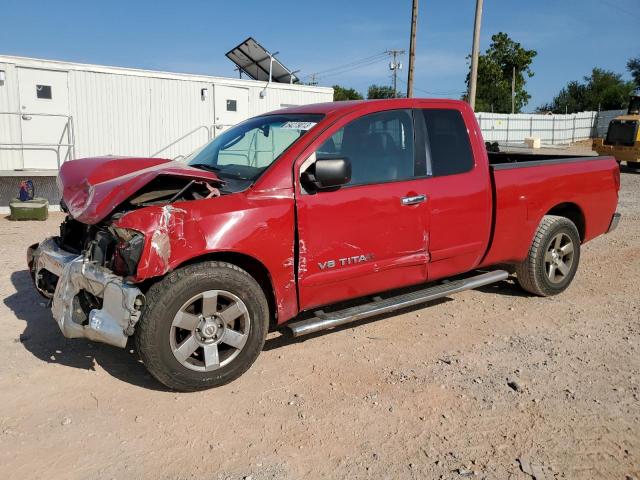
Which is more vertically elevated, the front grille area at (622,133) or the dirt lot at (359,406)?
the front grille area at (622,133)

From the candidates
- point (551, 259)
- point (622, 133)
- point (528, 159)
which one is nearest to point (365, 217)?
point (551, 259)

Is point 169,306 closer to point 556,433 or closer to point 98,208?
point 98,208

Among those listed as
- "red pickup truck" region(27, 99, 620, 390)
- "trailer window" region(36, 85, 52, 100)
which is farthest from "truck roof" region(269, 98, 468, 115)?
"trailer window" region(36, 85, 52, 100)

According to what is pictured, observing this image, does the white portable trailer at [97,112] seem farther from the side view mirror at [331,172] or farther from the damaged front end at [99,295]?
the side view mirror at [331,172]

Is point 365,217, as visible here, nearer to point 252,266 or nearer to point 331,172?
point 331,172

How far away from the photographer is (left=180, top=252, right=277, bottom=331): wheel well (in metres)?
3.55

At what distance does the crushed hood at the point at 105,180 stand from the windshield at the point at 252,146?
32 centimetres

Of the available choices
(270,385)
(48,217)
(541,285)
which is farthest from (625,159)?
(270,385)

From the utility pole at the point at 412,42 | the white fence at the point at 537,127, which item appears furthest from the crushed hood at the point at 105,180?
the white fence at the point at 537,127

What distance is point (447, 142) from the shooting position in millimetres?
4613

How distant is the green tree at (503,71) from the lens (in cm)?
4997

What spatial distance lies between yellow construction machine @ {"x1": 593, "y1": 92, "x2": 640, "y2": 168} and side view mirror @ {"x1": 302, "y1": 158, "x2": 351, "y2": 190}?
62.9ft

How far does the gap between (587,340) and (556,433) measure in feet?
5.33

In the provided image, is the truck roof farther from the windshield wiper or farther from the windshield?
the windshield wiper
